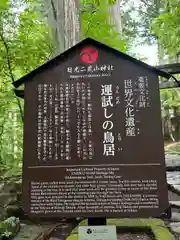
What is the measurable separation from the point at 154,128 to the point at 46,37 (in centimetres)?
250

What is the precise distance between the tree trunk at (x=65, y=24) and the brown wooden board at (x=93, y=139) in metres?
0.86

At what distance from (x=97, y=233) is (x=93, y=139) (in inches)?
31.3

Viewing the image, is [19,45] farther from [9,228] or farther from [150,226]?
[150,226]

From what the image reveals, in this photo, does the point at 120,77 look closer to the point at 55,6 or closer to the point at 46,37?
the point at 55,6

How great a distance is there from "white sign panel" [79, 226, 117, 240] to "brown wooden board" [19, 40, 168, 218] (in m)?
0.12

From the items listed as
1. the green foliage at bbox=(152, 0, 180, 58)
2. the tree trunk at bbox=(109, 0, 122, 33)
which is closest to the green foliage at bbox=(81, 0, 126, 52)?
the green foliage at bbox=(152, 0, 180, 58)

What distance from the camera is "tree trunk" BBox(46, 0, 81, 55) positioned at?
2982 millimetres

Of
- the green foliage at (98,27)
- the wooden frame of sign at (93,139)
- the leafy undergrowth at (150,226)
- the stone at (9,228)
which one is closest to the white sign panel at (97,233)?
the wooden frame of sign at (93,139)

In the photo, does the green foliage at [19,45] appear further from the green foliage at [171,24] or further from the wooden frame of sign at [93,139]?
the green foliage at [171,24]

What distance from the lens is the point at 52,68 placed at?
2.22m

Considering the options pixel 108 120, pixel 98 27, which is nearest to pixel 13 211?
pixel 108 120

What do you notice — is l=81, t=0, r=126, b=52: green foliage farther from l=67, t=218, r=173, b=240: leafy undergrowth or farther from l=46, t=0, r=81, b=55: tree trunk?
l=67, t=218, r=173, b=240: leafy undergrowth

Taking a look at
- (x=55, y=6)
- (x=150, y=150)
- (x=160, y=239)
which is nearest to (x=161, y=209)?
(x=150, y=150)

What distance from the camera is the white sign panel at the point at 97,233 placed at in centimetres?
192
